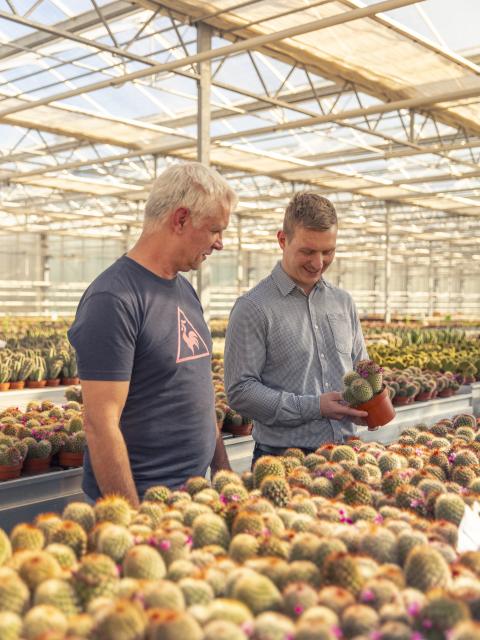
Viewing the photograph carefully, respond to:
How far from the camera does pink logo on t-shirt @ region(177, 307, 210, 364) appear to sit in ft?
7.31

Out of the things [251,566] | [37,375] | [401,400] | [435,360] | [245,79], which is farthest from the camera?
[245,79]

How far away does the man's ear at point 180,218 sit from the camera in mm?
2146

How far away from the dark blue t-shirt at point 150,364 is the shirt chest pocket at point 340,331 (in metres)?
0.72

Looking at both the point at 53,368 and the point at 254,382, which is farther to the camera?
the point at 53,368

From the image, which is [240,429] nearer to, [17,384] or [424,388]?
[424,388]

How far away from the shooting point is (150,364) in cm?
215

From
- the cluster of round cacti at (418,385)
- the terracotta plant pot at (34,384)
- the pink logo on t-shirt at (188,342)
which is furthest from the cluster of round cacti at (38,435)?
the cluster of round cacti at (418,385)

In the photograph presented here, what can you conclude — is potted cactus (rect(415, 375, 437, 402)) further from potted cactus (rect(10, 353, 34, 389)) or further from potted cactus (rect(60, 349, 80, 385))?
potted cactus (rect(10, 353, 34, 389))

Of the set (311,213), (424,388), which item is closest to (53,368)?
(424,388)

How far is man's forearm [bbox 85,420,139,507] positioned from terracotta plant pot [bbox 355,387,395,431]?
1002 millimetres

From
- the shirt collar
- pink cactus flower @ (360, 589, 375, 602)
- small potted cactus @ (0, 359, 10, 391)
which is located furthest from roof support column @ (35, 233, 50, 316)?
pink cactus flower @ (360, 589, 375, 602)

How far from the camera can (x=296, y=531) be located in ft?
5.38

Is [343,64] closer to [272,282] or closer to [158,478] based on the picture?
[272,282]

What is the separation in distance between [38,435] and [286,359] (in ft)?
6.17
